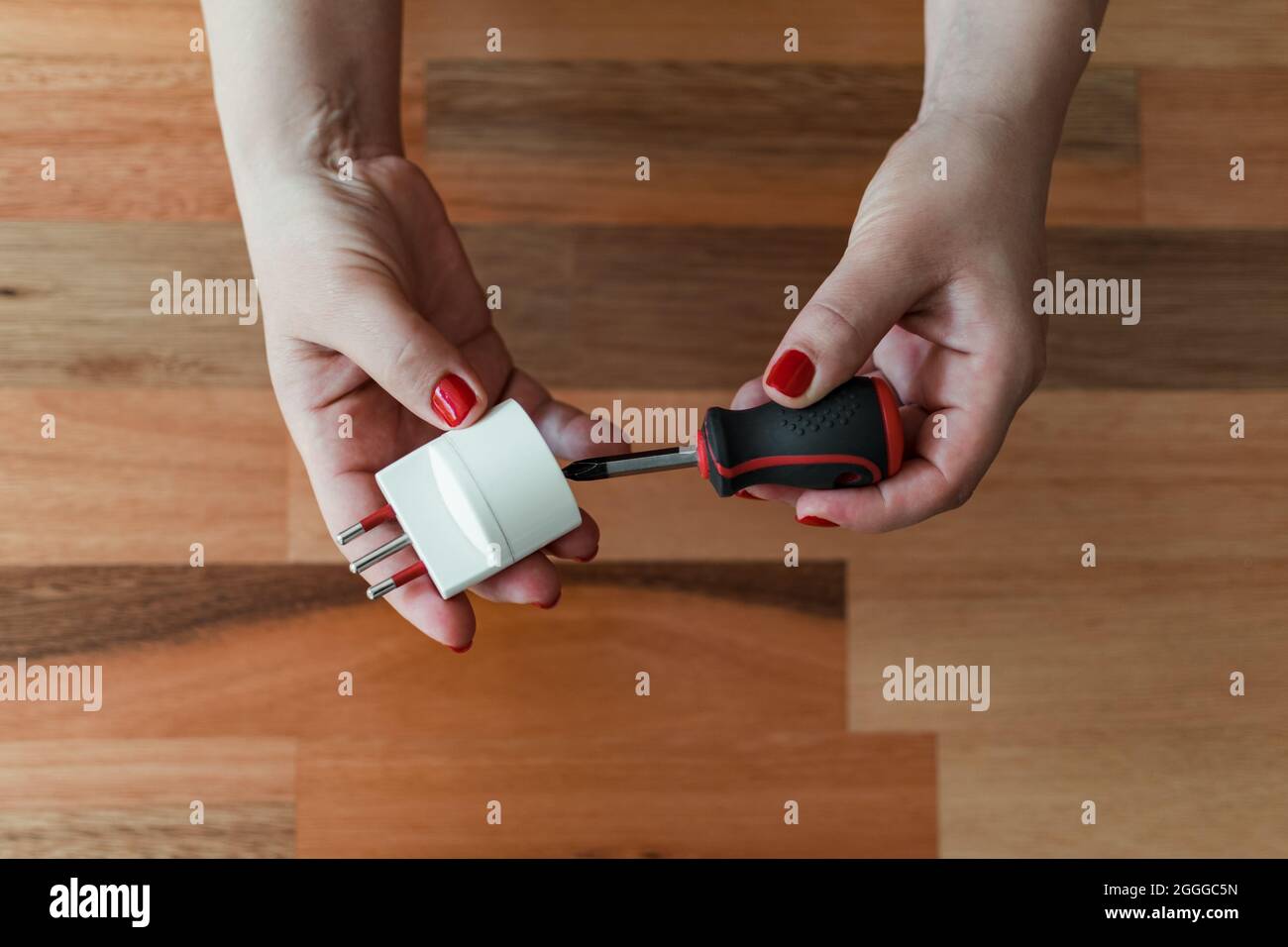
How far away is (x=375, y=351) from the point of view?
29.4 inches

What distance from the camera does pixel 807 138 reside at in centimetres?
109

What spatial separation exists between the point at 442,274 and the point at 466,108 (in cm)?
26

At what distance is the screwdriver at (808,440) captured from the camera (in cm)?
71

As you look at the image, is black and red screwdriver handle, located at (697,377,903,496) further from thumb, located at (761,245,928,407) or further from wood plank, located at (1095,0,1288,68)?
wood plank, located at (1095,0,1288,68)

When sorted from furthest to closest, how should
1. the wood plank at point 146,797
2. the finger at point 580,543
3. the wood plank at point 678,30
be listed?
1. the wood plank at point 678,30
2. the wood plank at point 146,797
3. the finger at point 580,543

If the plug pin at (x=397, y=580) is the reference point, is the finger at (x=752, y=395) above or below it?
above

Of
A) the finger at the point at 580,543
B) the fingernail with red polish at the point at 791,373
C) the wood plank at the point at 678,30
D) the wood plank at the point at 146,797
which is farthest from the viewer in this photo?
the wood plank at the point at 678,30

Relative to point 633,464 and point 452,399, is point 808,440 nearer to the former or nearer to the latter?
point 633,464

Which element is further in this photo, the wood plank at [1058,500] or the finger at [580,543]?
the wood plank at [1058,500]

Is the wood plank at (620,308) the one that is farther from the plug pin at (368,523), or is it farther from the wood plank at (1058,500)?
the plug pin at (368,523)

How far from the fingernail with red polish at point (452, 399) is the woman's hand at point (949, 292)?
0.74 ft

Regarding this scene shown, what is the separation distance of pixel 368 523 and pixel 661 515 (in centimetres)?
34

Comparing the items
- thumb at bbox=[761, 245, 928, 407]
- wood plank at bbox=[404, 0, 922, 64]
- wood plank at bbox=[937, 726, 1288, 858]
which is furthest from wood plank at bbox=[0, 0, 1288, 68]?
wood plank at bbox=[937, 726, 1288, 858]

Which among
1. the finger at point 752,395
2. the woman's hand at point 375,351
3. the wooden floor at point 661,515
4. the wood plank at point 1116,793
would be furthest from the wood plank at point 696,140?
the wood plank at point 1116,793
